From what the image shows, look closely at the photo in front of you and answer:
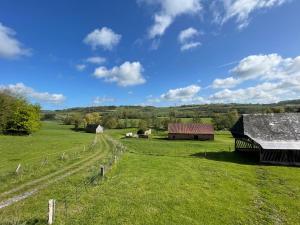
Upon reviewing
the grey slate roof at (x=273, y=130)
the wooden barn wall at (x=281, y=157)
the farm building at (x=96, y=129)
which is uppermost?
the grey slate roof at (x=273, y=130)

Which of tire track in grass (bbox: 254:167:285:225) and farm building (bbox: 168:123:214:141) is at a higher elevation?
farm building (bbox: 168:123:214:141)

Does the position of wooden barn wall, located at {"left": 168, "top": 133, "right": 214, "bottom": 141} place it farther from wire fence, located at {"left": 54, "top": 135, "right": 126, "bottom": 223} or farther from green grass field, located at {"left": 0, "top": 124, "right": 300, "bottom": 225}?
wire fence, located at {"left": 54, "top": 135, "right": 126, "bottom": 223}

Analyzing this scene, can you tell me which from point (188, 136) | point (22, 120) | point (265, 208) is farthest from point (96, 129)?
point (265, 208)

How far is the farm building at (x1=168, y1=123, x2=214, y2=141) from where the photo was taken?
71.6 meters

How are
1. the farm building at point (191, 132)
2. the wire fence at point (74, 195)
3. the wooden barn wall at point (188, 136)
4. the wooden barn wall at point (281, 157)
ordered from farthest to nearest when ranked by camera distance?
the farm building at point (191, 132), the wooden barn wall at point (188, 136), the wooden barn wall at point (281, 157), the wire fence at point (74, 195)

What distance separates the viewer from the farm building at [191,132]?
235ft

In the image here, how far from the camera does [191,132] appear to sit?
7281 centimetres

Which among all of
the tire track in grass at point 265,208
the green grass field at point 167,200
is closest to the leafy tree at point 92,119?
the green grass field at point 167,200

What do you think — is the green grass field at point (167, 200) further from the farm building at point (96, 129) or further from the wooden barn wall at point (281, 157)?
the farm building at point (96, 129)

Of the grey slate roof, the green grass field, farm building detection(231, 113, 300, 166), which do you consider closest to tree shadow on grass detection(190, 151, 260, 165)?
farm building detection(231, 113, 300, 166)

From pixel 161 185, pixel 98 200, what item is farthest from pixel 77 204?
pixel 161 185

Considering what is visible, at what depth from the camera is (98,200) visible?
1483 centimetres

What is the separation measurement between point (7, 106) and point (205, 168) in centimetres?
6553

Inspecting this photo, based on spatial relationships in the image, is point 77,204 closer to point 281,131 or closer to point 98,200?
point 98,200
